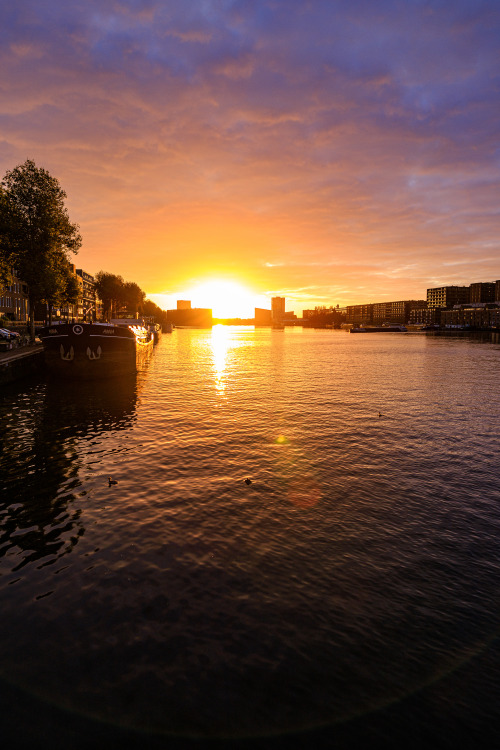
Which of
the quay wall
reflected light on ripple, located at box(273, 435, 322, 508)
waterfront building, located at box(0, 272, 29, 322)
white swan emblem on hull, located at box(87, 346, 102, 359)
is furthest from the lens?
waterfront building, located at box(0, 272, 29, 322)

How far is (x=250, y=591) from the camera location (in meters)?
9.30

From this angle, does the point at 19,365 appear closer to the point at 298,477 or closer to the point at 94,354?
the point at 94,354

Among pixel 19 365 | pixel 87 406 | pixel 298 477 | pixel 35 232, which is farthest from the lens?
pixel 35 232

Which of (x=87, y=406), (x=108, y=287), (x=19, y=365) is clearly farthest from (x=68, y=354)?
(x=108, y=287)

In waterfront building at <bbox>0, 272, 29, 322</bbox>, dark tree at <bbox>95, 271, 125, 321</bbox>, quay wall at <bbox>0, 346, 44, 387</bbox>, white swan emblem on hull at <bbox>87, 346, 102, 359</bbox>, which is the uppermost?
dark tree at <bbox>95, 271, 125, 321</bbox>

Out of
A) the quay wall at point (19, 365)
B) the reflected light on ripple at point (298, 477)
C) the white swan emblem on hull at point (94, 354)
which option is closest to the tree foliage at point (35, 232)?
the quay wall at point (19, 365)

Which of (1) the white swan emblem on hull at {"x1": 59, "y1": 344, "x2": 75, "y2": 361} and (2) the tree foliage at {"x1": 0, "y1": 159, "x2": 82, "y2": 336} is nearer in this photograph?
(1) the white swan emblem on hull at {"x1": 59, "y1": 344, "x2": 75, "y2": 361}

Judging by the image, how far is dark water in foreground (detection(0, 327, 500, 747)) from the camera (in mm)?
6516

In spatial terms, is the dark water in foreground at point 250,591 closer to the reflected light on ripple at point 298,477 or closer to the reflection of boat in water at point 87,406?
the reflected light on ripple at point 298,477

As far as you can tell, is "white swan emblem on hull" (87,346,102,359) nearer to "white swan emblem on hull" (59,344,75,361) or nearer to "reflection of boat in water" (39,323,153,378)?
"reflection of boat in water" (39,323,153,378)

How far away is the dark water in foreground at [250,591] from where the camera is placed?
21.4 ft

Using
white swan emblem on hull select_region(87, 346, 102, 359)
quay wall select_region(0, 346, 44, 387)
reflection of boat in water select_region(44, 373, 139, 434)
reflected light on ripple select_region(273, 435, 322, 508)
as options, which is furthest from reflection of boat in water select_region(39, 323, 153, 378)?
reflected light on ripple select_region(273, 435, 322, 508)

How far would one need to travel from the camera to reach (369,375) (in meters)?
50.2

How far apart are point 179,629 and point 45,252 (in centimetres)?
6332
